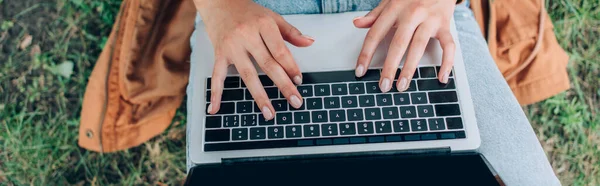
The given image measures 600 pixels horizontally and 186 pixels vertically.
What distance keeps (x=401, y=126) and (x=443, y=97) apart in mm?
107

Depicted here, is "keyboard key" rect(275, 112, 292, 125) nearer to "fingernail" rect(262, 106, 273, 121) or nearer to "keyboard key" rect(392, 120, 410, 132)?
"fingernail" rect(262, 106, 273, 121)

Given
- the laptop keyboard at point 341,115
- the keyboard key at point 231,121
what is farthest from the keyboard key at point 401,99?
the keyboard key at point 231,121

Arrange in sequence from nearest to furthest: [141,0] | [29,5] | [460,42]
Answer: [460,42] → [141,0] → [29,5]

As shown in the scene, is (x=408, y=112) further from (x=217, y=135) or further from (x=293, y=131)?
(x=217, y=135)

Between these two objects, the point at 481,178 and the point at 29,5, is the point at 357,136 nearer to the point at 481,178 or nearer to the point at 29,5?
the point at 481,178

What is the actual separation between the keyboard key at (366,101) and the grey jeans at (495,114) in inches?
9.4

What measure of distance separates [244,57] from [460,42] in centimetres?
50

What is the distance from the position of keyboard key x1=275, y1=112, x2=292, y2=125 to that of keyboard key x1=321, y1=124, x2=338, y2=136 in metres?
0.07

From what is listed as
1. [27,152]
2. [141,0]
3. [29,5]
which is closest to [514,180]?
[141,0]

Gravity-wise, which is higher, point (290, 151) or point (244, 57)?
point (244, 57)

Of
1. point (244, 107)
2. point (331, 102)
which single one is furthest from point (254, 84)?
point (331, 102)

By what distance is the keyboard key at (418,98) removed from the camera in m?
0.92

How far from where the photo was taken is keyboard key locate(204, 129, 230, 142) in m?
0.92

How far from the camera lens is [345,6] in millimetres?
1066
